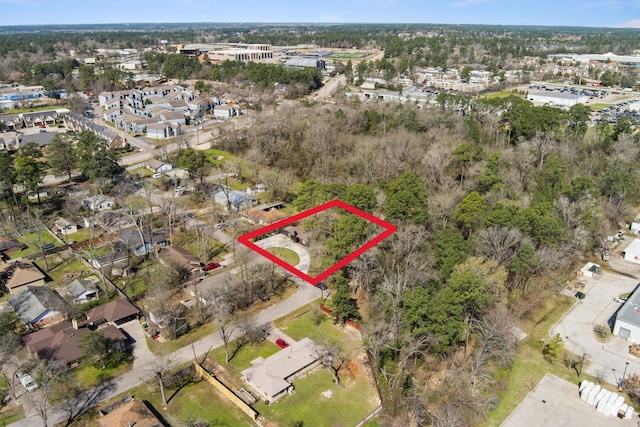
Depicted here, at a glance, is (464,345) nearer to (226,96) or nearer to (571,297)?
(571,297)

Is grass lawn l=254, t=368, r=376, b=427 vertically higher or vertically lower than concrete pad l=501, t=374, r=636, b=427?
higher

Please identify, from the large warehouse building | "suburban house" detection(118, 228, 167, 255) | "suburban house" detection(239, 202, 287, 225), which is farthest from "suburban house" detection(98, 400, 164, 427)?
the large warehouse building

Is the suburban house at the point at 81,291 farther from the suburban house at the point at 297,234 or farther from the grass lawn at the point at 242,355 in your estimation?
the suburban house at the point at 297,234

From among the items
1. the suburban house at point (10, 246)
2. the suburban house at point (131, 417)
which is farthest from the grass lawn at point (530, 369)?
the suburban house at point (10, 246)

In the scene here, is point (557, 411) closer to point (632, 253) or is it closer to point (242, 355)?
point (242, 355)

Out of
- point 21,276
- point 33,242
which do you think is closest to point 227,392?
point 21,276

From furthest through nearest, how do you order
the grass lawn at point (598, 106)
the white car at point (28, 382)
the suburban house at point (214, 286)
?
the grass lawn at point (598, 106) < the suburban house at point (214, 286) < the white car at point (28, 382)

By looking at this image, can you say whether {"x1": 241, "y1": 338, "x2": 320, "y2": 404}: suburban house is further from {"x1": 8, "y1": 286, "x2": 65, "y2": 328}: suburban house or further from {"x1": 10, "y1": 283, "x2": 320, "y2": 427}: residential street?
{"x1": 8, "y1": 286, "x2": 65, "y2": 328}: suburban house
